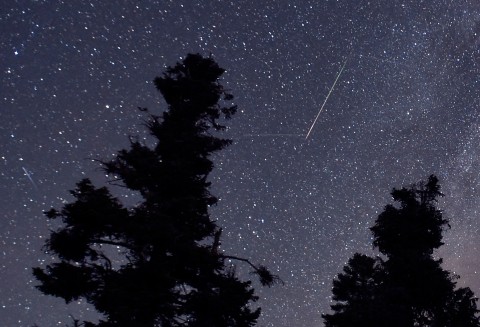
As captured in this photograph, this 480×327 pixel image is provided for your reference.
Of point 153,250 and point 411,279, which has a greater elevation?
point 411,279

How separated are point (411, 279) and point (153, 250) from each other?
9.95 meters

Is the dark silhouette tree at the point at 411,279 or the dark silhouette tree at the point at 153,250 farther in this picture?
the dark silhouette tree at the point at 411,279

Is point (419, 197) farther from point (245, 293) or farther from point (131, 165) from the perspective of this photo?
point (131, 165)

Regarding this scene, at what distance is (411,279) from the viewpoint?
16.2 m

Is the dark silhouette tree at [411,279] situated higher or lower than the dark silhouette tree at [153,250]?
higher

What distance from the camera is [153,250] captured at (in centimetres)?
1051

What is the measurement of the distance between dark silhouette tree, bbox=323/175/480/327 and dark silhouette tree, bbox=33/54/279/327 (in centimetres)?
549

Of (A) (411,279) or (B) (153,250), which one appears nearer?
(B) (153,250)

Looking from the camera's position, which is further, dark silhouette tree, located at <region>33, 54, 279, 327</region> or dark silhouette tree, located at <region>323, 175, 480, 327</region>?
dark silhouette tree, located at <region>323, 175, 480, 327</region>

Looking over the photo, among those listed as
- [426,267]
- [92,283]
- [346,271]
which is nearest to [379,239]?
[426,267]

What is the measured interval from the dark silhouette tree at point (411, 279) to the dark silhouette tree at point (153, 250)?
5.49 m

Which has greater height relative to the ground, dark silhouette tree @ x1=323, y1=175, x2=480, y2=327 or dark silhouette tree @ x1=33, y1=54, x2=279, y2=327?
dark silhouette tree @ x1=323, y1=175, x2=480, y2=327

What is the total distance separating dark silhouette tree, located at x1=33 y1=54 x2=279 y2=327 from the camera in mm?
9750

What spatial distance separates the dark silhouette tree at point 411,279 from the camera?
15.1 meters
